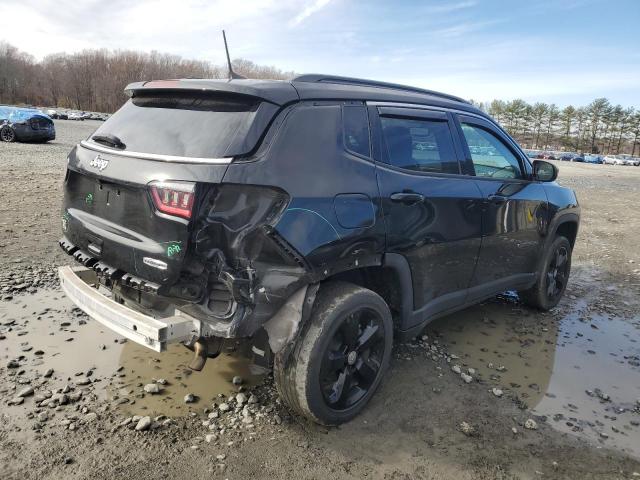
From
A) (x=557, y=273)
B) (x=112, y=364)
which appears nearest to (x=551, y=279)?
(x=557, y=273)

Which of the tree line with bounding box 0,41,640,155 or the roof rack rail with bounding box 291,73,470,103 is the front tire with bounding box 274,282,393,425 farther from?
the tree line with bounding box 0,41,640,155

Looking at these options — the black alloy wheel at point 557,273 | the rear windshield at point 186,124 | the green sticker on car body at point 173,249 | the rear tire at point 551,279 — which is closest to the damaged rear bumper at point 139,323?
the green sticker on car body at point 173,249

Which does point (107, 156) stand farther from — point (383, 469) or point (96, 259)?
point (383, 469)

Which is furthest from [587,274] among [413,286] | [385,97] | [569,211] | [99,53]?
[99,53]

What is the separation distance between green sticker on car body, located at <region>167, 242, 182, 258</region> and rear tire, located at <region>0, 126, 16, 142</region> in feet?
68.1

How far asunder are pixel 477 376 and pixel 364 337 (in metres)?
1.20

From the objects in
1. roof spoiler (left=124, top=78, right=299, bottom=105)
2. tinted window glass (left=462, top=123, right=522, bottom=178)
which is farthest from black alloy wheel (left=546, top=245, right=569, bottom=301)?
roof spoiler (left=124, top=78, right=299, bottom=105)

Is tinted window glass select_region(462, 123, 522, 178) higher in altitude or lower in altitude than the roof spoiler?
lower

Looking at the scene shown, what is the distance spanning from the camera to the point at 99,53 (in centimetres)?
13112

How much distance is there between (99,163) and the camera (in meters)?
3.04

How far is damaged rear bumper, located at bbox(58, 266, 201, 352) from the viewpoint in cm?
261

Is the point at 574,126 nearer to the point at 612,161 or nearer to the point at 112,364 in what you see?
the point at 612,161

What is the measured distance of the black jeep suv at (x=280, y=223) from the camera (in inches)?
103

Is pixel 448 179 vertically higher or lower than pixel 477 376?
higher
